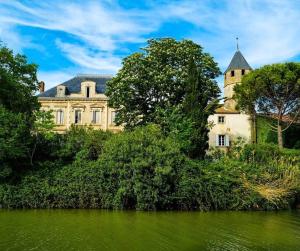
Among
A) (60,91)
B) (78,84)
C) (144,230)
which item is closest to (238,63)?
(78,84)

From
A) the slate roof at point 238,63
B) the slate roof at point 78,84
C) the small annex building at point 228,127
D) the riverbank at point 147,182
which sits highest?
the slate roof at point 238,63

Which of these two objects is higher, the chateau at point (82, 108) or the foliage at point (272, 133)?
the chateau at point (82, 108)

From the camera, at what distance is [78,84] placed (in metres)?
44.0

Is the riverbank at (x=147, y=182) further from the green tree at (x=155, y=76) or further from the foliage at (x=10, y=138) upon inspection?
the green tree at (x=155, y=76)

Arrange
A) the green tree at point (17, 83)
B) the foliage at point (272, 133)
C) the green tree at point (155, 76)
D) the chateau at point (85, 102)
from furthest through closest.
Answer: the chateau at point (85, 102)
the foliage at point (272, 133)
the green tree at point (155, 76)
the green tree at point (17, 83)

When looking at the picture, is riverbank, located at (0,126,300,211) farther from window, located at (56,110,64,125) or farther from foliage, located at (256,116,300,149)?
window, located at (56,110,64,125)

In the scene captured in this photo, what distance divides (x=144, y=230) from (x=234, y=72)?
32752mm

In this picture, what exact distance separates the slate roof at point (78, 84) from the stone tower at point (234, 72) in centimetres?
1367

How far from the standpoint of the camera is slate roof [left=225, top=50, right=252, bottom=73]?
43312mm

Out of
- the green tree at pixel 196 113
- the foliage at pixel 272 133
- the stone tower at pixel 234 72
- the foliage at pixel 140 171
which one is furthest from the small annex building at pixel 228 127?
the foliage at pixel 140 171

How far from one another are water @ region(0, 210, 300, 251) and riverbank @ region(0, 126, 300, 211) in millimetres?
1151

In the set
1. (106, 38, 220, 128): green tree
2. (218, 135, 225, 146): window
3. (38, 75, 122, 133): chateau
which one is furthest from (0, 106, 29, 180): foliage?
(218, 135, 225, 146): window

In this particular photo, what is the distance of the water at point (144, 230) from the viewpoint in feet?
36.4

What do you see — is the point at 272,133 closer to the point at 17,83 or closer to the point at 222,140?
the point at 222,140
